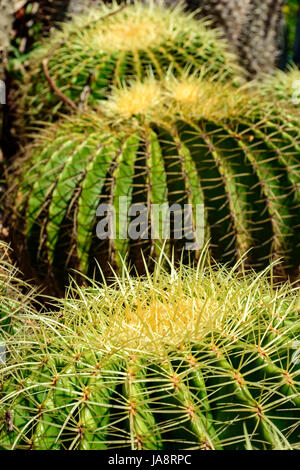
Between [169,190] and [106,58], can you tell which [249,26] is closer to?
[106,58]

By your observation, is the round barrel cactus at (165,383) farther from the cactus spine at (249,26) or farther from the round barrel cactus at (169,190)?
the cactus spine at (249,26)

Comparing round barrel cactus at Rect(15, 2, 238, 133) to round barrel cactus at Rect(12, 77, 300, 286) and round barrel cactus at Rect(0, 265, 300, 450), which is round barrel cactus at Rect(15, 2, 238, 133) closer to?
round barrel cactus at Rect(12, 77, 300, 286)

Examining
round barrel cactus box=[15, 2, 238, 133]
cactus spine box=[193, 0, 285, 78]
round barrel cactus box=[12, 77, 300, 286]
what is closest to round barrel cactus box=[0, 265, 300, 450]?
round barrel cactus box=[12, 77, 300, 286]

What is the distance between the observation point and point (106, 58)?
250 cm

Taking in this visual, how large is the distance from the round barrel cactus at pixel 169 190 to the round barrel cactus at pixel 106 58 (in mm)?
432

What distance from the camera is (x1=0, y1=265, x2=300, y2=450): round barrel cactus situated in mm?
895

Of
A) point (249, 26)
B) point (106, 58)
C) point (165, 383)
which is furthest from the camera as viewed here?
point (249, 26)

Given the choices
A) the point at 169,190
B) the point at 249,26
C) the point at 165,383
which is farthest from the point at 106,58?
the point at 165,383

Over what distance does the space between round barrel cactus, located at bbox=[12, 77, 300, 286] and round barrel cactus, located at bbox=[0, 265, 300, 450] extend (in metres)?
0.78

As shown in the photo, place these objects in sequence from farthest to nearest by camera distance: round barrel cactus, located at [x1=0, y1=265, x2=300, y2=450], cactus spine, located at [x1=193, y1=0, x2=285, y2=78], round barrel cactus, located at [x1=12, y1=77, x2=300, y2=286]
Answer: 1. cactus spine, located at [x1=193, y1=0, x2=285, y2=78]
2. round barrel cactus, located at [x1=12, y1=77, x2=300, y2=286]
3. round barrel cactus, located at [x1=0, y1=265, x2=300, y2=450]

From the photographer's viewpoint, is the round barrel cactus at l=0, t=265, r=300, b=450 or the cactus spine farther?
the cactus spine

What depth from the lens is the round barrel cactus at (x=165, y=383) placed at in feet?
2.94

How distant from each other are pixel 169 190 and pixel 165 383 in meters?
1.00

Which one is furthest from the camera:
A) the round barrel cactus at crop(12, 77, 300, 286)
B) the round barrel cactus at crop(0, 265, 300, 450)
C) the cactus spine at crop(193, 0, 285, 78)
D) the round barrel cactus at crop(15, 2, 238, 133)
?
the cactus spine at crop(193, 0, 285, 78)
